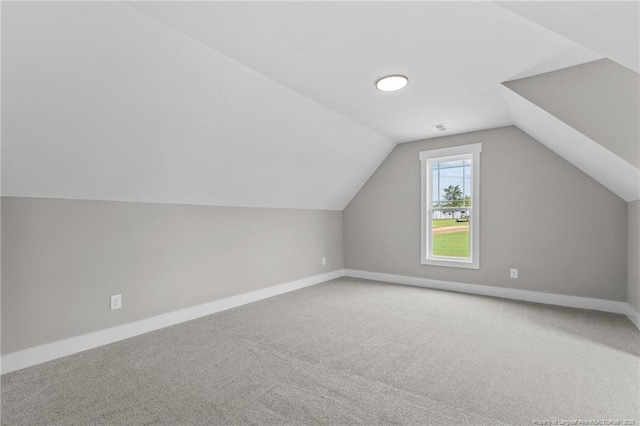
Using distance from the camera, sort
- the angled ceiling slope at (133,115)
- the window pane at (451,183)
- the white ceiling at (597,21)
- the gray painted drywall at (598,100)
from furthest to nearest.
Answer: the window pane at (451,183) < the gray painted drywall at (598,100) < the angled ceiling slope at (133,115) < the white ceiling at (597,21)

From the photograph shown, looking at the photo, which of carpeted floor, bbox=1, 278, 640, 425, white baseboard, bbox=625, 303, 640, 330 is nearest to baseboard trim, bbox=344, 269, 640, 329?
white baseboard, bbox=625, 303, 640, 330

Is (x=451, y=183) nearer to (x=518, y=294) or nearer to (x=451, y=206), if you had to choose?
(x=451, y=206)

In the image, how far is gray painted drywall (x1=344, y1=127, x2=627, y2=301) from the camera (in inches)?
142

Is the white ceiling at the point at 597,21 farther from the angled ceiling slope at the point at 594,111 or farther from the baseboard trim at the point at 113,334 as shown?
the baseboard trim at the point at 113,334

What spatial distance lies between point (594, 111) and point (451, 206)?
249cm

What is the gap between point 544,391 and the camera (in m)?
1.97

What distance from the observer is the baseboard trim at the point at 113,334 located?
227 cm

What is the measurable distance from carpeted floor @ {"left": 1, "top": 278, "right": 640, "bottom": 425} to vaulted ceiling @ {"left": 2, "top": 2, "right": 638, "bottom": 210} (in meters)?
1.41

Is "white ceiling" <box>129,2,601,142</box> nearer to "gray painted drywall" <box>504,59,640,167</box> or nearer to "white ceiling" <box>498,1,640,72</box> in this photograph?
"gray painted drywall" <box>504,59,640,167</box>

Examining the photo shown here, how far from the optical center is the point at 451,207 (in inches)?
187

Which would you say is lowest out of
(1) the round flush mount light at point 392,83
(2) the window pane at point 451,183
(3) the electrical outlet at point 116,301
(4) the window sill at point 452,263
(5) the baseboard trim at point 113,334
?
(5) the baseboard trim at point 113,334

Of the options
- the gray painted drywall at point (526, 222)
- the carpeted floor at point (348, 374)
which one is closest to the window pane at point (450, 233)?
the gray painted drywall at point (526, 222)

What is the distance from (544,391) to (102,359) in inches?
123

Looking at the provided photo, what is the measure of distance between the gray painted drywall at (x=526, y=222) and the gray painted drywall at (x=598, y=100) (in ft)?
5.25
